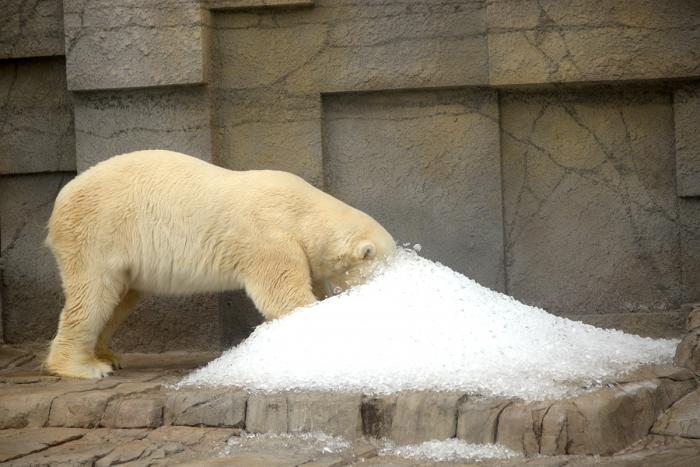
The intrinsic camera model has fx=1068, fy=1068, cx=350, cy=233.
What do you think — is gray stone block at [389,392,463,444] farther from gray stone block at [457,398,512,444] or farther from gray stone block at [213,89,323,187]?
gray stone block at [213,89,323,187]

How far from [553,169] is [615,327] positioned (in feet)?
3.37

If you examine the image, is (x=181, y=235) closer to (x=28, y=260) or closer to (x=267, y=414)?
(x=267, y=414)

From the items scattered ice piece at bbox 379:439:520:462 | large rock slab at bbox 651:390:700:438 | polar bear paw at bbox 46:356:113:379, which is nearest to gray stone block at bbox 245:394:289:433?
scattered ice piece at bbox 379:439:520:462

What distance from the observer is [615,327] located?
6406 mm

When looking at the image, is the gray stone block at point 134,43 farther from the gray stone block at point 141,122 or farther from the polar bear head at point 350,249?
the polar bear head at point 350,249

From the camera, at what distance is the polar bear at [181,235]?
5379mm

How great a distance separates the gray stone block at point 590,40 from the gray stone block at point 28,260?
2956 millimetres

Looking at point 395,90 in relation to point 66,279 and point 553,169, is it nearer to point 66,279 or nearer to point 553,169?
point 553,169

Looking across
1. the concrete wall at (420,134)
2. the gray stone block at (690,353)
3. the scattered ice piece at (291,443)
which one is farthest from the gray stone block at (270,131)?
the gray stone block at (690,353)

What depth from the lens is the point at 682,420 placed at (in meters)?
4.32

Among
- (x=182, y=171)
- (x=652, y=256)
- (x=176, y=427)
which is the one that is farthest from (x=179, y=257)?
(x=652, y=256)

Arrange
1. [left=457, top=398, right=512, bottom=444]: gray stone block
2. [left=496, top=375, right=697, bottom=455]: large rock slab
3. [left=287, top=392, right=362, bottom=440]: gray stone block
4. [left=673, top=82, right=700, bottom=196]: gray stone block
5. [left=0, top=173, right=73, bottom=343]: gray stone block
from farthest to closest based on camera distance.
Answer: [left=0, top=173, right=73, bottom=343]: gray stone block
[left=673, top=82, right=700, bottom=196]: gray stone block
[left=287, top=392, right=362, bottom=440]: gray stone block
[left=457, top=398, right=512, bottom=444]: gray stone block
[left=496, top=375, right=697, bottom=455]: large rock slab

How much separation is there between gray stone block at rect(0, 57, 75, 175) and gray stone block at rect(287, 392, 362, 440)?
126 inches

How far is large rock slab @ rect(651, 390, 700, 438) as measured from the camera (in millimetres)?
4254
